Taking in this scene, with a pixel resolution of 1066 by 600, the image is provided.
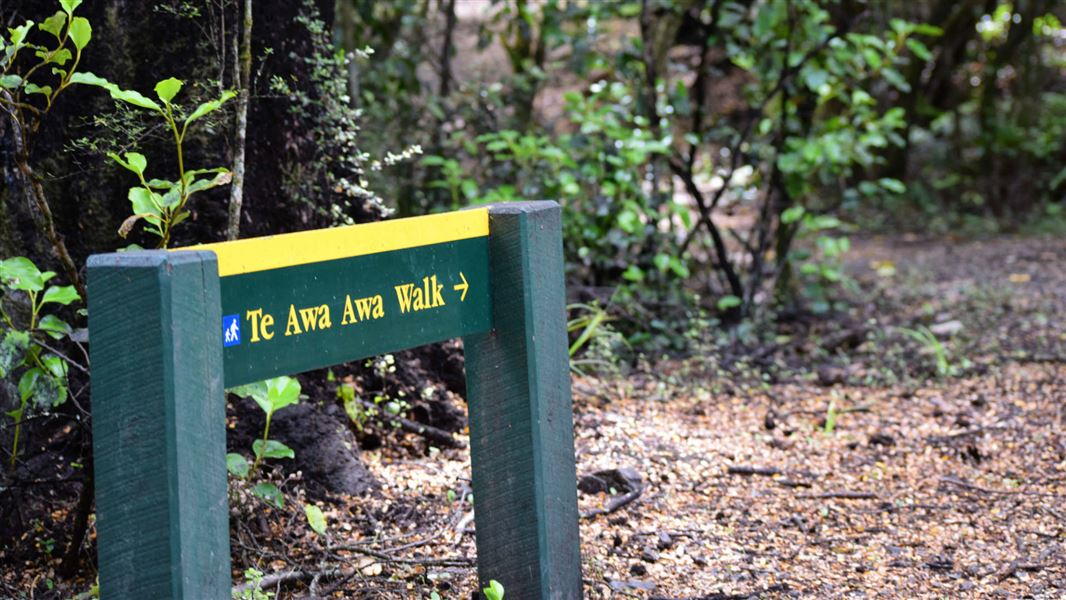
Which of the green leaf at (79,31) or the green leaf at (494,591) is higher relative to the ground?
the green leaf at (79,31)

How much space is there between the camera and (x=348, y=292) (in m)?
2.32

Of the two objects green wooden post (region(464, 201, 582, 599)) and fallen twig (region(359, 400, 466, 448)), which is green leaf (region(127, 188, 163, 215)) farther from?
fallen twig (region(359, 400, 466, 448))

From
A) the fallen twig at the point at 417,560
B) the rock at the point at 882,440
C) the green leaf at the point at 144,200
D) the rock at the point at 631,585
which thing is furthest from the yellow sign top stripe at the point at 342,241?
the rock at the point at 882,440

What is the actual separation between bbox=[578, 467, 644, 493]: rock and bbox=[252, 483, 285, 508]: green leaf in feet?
3.77

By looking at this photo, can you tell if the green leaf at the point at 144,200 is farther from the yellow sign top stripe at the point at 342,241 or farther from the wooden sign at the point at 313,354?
the wooden sign at the point at 313,354

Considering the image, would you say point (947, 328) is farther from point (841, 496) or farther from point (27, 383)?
point (27, 383)

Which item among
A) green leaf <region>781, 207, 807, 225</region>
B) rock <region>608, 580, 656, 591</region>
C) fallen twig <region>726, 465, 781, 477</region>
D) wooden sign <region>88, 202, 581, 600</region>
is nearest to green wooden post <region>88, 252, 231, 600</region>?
wooden sign <region>88, 202, 581, 600</region>

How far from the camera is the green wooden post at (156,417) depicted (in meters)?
1.95

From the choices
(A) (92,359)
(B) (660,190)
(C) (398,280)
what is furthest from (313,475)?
(B) (660,190)

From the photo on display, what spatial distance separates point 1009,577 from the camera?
3281mm

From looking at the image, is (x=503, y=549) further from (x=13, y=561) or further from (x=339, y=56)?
(x=339, y=56)

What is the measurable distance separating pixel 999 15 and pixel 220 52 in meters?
8.54

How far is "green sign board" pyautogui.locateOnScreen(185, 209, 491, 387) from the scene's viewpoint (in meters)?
2.13

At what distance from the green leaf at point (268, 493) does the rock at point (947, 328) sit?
4.26 metres
